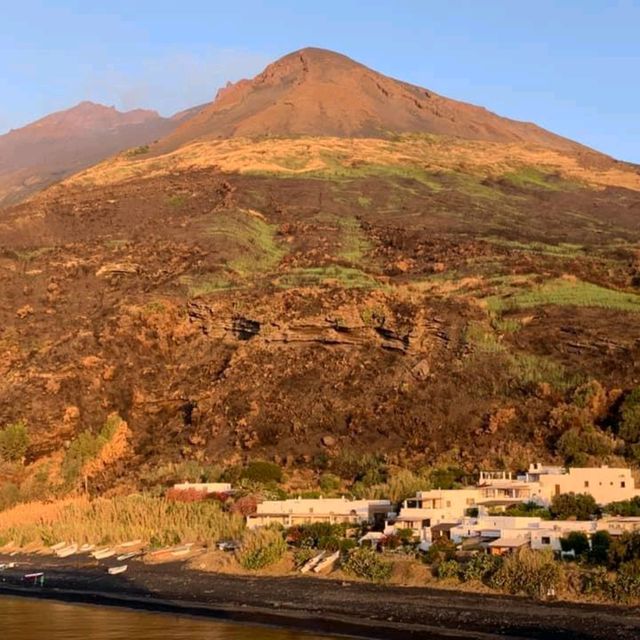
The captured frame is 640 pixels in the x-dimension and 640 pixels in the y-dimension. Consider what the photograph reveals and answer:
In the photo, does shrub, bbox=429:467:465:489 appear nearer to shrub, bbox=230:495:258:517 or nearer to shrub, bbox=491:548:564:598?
shrub, bbox=230:495:258:517

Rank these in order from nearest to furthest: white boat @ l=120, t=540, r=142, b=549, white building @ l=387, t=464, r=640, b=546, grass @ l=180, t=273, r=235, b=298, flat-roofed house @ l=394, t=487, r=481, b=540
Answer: flat-roofed house @ l=394, t=487, r=481, b=540
white building @ l=387, t=464, r=640, b=546
white boat @ l=120, t=540, r=142, b=549
grass @ l=180, t=273, r=235, b=298

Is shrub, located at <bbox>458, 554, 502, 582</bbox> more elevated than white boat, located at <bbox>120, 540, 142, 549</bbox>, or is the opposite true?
shrub, located at <bbox>458, 554, 502, 582</bbox>

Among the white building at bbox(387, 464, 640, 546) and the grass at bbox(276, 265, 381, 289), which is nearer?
the white building at bbox(387, 464, 640, 546)

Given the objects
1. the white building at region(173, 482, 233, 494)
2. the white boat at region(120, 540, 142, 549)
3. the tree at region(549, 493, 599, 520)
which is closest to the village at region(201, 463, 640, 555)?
the tree at region(549, 493, 599, 520)

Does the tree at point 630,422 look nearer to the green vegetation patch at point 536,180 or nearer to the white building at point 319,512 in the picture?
the white building at point 319,512

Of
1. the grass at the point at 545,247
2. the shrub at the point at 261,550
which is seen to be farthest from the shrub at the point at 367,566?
the grass at the point at 545,247

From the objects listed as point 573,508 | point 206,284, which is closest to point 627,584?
point 573,508

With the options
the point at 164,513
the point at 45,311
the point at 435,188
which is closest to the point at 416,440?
the point at 164,513
